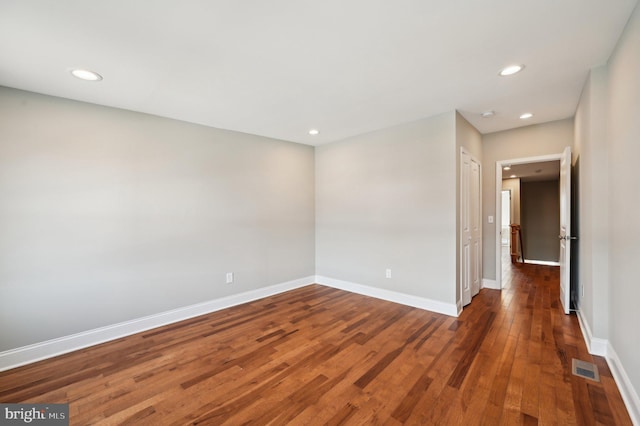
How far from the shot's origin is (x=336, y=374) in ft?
7.11

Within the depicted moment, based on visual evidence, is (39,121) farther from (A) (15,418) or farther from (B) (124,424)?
(B) (124,424)

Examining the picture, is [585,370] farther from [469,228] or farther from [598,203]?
[469,228]

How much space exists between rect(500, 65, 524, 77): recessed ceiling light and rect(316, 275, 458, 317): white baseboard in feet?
8.35

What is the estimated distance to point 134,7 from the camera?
1530mm

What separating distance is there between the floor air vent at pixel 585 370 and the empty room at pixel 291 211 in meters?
0.04

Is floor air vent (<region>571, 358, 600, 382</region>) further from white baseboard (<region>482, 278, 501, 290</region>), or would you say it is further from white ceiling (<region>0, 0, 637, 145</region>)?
white ceiling (<region>0, 0, 637, 145</region>)

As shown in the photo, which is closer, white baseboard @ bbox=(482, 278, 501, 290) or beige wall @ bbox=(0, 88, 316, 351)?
beige wall @ bbox=(0, 88, 316, 351)

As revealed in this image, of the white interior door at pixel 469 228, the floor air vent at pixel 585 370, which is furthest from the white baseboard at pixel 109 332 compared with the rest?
the floor air vent at pixel 585 370

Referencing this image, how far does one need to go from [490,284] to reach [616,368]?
100 inches

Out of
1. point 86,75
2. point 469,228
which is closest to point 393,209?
point 469,228

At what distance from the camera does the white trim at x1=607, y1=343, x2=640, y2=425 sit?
5.26 feet

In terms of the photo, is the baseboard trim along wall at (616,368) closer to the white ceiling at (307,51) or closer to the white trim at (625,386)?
the white trim at (625,386)

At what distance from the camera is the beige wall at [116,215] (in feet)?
7.99

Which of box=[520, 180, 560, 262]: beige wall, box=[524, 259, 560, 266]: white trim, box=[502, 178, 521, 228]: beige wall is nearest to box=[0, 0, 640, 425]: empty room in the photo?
box=[524, 259, 560, 266]: white trim
